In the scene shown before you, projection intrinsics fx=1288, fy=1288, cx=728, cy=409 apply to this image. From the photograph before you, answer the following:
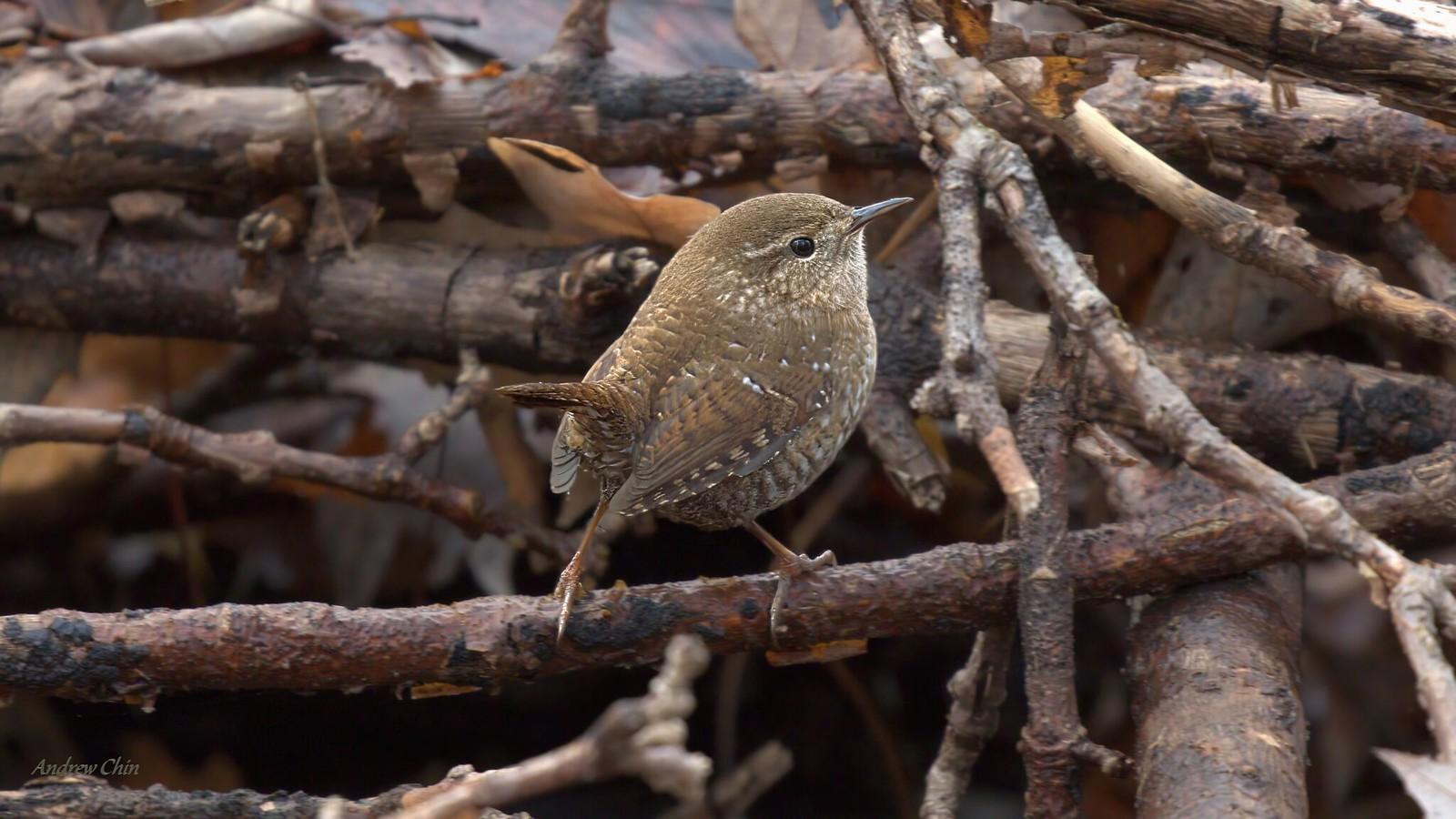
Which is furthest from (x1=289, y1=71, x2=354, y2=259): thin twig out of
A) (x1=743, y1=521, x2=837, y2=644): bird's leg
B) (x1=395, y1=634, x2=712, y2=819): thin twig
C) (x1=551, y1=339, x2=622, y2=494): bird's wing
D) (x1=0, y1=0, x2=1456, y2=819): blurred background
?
(x1=395, y1=634, x2=712, y2=819): thin twig

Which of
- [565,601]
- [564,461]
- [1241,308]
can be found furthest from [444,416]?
[1241,308]

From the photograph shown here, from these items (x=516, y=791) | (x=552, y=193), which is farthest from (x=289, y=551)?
(x=516, y=791)

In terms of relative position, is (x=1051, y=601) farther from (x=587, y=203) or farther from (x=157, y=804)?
(x=587, y=203)

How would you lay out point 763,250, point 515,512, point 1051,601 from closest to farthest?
point 1051,601
point 763,250
point 515,512

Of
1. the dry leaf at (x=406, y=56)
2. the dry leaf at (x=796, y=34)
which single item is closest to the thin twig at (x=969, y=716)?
the dry leaf at (x=796, y=34)

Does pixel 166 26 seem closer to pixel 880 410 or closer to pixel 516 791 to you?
pixel 880 410

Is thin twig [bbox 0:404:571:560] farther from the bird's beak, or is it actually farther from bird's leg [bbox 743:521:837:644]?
the bird's beak
